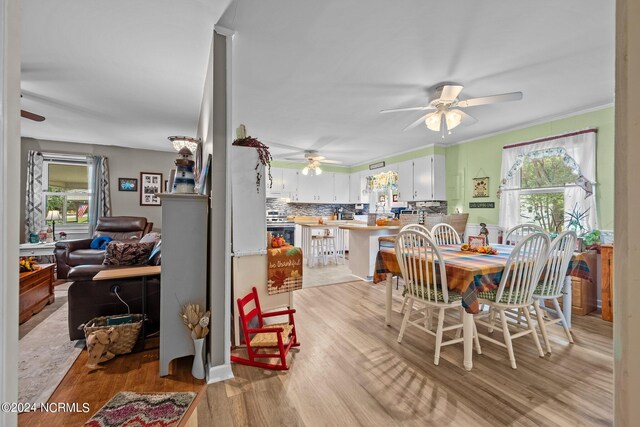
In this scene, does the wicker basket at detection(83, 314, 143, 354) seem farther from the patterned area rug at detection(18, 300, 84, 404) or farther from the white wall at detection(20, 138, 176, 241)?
the white wall at detection(20, 138, 176, 241)

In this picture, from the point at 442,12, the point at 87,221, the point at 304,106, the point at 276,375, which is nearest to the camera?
the point at 442,12

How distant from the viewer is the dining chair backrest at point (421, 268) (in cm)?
204

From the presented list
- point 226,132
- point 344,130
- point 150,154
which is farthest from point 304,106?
point 150,154

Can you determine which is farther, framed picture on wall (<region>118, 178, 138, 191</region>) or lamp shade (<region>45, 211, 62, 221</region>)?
framed picture on wall (<region>118, 178, 138, 191</region>)

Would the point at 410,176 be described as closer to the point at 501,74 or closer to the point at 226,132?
the point at 501,74

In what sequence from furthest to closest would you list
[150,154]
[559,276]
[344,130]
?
[150,154] < [344,130] < [559,276]

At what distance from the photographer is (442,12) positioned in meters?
1.77

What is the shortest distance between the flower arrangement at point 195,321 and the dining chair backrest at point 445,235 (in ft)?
8.96

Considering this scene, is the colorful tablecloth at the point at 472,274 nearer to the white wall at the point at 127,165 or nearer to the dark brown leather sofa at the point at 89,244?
the dark brown leather sofa at the point at 89,244

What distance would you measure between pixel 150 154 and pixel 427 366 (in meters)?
6.38

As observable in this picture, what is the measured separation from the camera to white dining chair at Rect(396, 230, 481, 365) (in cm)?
203

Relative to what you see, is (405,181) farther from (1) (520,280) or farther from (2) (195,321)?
(2) (195,321)

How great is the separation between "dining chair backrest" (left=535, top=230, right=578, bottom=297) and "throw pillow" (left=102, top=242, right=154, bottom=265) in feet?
12.1

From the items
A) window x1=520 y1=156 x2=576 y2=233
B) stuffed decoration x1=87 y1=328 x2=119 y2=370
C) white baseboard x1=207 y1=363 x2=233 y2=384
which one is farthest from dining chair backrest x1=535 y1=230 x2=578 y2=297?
stuffed decoration x1=87 y1=328 x2=119 y2=370
